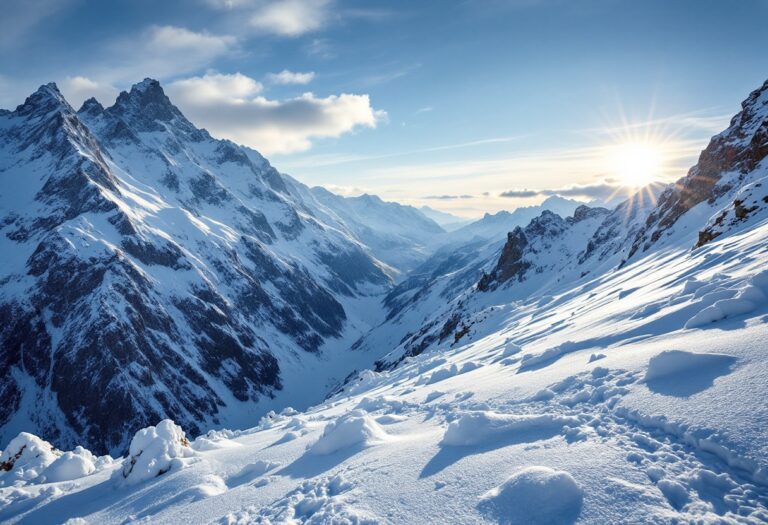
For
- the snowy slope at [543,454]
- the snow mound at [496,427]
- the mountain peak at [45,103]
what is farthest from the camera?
the mountain peak at [45,103]

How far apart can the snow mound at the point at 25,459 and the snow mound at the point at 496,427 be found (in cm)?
1867

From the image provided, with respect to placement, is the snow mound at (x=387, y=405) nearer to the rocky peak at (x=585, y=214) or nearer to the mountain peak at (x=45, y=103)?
the rocky peak at (x=585, y=214)

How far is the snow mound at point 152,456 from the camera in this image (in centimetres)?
1289

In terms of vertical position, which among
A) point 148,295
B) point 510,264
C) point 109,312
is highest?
point 148,295

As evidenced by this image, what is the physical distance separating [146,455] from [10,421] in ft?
391

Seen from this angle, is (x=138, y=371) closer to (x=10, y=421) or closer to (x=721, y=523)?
(x=10, y=421)

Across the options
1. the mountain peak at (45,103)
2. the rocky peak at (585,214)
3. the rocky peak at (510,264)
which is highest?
the mountain peak at (45,103)

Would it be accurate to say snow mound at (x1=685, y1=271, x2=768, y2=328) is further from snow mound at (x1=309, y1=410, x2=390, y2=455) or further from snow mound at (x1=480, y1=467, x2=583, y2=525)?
snow mound at (x1=309, y1=410, x2=390, y2=455)

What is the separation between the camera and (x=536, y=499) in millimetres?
5988

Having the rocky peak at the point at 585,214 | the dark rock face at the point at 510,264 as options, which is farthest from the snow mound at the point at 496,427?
the rocky peak at the point at 585,214

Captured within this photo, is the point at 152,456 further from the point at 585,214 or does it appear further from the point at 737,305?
the point at 585,214

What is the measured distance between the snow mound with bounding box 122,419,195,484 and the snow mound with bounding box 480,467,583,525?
11392 mm

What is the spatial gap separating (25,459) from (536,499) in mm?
24162

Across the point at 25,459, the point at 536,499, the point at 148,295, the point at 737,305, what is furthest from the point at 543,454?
the point at 148,295
